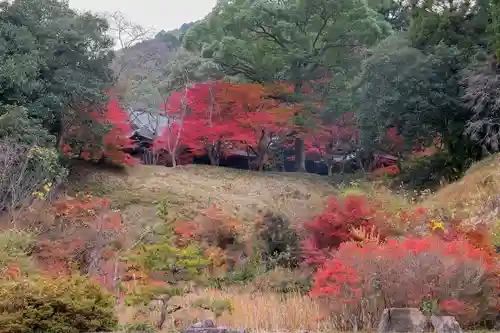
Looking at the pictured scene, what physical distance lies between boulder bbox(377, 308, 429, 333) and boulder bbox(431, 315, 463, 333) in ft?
0.43

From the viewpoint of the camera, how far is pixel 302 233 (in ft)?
37.3

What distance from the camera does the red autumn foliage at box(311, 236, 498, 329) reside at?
22.4ft

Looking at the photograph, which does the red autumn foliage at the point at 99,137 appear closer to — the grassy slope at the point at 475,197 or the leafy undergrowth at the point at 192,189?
the leafy undergrowth at the point at 192,189

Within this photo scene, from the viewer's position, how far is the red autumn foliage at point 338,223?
10258 mm

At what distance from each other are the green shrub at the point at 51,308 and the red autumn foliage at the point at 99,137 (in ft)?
43.0

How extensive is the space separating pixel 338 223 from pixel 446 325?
4.36 metres

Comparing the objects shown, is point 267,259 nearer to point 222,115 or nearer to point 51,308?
point 51,308

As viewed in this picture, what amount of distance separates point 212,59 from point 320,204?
15216 millimetres

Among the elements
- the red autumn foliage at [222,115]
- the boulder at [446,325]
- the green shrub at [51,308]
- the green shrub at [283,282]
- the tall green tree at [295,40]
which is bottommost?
the green shrub at [283,282]

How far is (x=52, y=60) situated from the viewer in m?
18.3

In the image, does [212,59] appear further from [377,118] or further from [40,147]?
[40,147]

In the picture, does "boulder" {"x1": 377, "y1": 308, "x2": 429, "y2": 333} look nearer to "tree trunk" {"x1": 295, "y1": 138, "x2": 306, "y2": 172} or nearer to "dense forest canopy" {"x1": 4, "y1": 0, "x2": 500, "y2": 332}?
"dense forest canopy" {"x1": 4, "y1": 0, "x2": 500, "y2": 332}

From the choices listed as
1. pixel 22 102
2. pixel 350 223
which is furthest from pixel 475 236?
pixel 22 102

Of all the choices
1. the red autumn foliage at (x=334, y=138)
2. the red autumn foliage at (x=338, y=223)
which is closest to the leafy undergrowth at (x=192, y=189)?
the red autumn foliage at (x=334, y=138)
